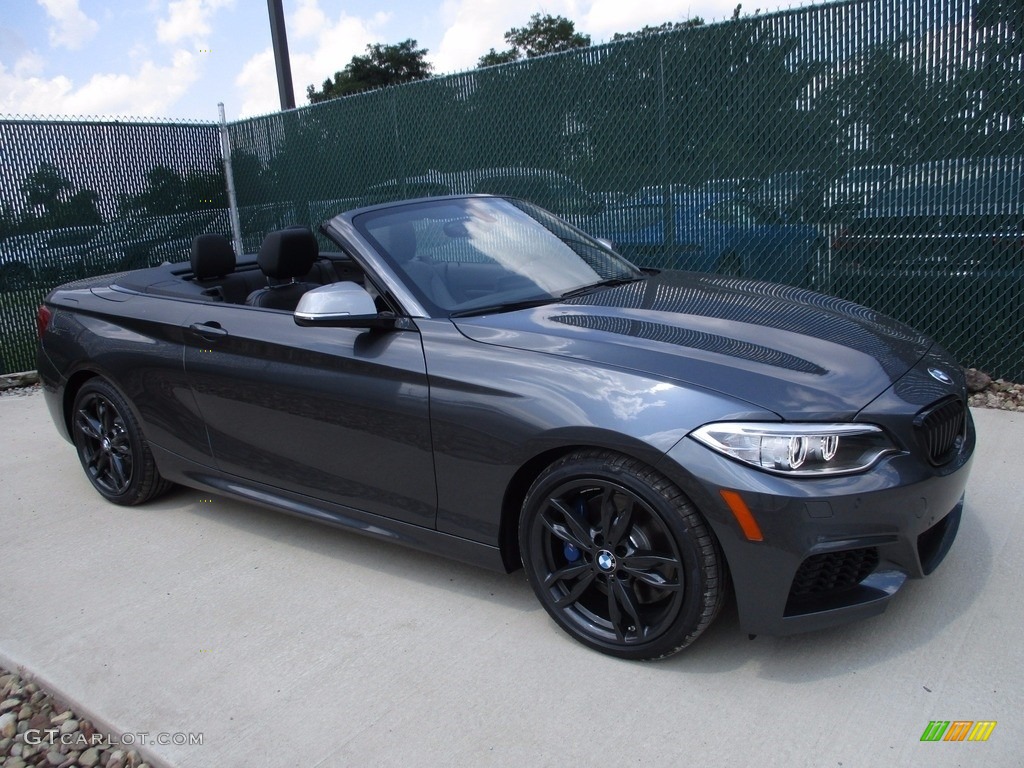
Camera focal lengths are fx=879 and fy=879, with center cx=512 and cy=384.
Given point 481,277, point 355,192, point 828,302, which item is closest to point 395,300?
point 481,277

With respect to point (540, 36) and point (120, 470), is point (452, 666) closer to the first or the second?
point (120, 470)

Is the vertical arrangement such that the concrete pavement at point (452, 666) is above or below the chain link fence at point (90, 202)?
below

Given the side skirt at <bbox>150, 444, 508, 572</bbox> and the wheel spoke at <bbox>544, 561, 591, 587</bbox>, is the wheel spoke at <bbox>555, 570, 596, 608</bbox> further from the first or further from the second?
the side skirt at <bbox>150, 444, 508, 572</bbox>

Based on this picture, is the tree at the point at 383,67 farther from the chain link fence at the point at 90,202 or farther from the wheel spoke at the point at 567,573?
the wheel spoke at the point at 567,573

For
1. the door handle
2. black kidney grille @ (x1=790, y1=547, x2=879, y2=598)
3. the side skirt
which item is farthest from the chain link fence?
black kidney grille @ (x1=790, y1=547, x2=879, y2=598)

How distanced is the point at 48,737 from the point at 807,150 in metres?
5.54

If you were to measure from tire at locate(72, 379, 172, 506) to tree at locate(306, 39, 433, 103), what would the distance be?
160 feet

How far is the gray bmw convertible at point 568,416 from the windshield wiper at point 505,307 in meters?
0.01

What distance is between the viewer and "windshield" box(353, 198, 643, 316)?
350 centimetres

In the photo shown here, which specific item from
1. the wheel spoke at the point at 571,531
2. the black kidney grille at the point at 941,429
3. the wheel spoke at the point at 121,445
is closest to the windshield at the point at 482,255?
the wheel spoke at the point at 571,531

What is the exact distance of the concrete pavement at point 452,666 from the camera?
8.42 feet

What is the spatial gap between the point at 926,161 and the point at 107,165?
7.69m

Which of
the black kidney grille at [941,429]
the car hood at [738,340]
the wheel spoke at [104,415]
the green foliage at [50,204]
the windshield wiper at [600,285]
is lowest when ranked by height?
the wheel spoke at [104,415]

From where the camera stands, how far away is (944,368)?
3154 mm
